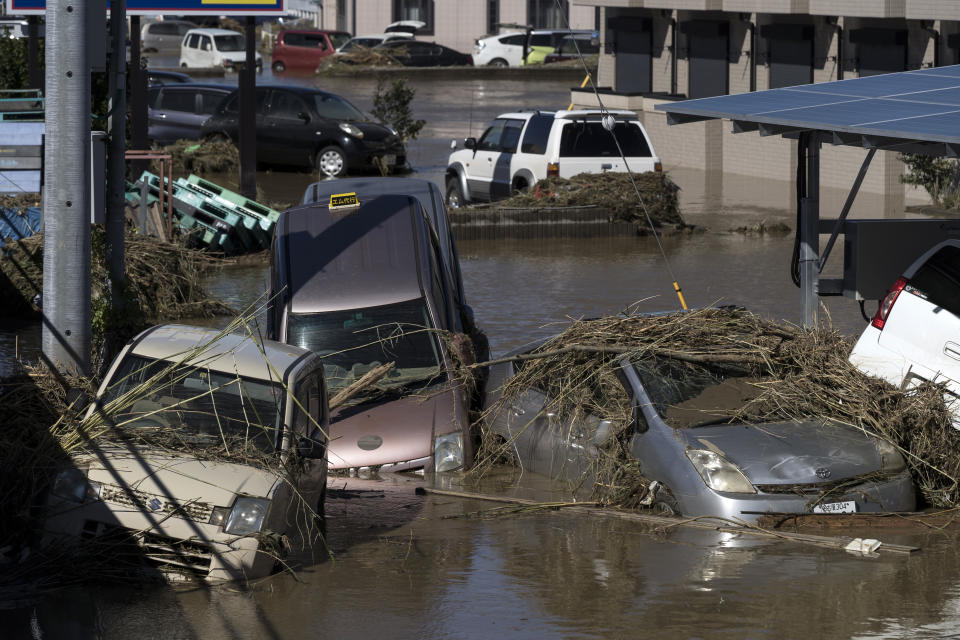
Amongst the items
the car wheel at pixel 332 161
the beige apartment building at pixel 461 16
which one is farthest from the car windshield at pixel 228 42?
the car wheel at pixel 332 161

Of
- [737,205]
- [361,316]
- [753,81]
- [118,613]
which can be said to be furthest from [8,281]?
[753,81]

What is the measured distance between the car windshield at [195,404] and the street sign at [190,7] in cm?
1357

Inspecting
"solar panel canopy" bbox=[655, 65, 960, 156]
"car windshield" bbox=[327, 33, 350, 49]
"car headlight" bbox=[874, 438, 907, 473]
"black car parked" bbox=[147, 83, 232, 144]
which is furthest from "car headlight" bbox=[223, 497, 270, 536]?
"car windshield" bbox=[327, 33, 350, 49]

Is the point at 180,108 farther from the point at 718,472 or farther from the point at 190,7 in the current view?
the point at 718,472

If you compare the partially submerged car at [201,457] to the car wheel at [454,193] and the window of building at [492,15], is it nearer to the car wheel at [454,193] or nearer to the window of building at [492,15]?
the car wheel at [454,193]

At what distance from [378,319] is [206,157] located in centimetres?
1803

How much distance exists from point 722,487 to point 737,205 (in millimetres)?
18546

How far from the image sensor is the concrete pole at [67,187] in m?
9.10

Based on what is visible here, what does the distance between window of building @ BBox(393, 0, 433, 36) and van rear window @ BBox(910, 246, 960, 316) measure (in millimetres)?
63804

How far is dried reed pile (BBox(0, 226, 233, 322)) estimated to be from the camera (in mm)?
16047

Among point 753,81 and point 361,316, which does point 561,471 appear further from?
point 753,81

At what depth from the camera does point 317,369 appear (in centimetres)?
912

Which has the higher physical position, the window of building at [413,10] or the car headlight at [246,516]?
the window of building at [413,10]

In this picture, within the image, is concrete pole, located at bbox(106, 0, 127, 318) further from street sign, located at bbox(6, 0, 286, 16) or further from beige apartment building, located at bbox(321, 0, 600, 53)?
beige apartment building, located at bbox(321, 0, 600, 53)
